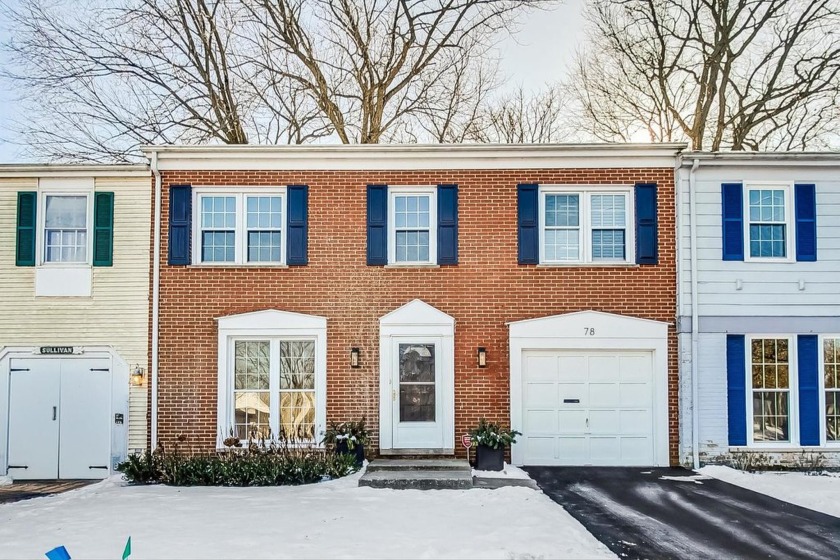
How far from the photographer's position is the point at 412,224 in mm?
12344

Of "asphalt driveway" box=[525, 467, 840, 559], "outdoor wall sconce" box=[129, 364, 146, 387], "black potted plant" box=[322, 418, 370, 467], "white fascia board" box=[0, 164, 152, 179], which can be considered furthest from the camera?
"white fascia board" box=[0, 164, 152, 179]

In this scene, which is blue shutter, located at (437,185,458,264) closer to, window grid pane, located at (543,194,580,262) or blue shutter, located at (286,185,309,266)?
window grid pane, located at (543,194,580,262)

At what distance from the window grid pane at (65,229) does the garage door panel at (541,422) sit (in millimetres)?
8833

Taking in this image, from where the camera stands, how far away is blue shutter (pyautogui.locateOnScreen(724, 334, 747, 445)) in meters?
11.9

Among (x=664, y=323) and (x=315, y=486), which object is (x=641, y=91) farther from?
(x=315, y=486)

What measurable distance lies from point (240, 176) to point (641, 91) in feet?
52.9

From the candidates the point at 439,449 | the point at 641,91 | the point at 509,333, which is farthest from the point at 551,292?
the point at 641,91

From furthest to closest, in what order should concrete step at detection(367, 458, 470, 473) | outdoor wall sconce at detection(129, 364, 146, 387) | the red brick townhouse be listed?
the red brick townhouse, outdoor wall sconce at detection(129, 364, 146, 387), concrete step at detection(367, 458, 470, 473)

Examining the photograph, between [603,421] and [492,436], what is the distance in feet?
7.73

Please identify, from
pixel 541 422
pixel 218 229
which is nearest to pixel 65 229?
pixel 218 229

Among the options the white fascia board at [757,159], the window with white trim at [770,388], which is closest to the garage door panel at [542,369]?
the window with white trim at [770,388]

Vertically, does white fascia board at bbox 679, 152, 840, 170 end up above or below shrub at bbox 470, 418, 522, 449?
above

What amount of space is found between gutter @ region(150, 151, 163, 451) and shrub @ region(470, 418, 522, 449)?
5.78m

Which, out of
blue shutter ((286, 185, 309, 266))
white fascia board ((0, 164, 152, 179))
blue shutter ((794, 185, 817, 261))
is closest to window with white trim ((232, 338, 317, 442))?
blue shutter ((286, 185, 309, 266))
